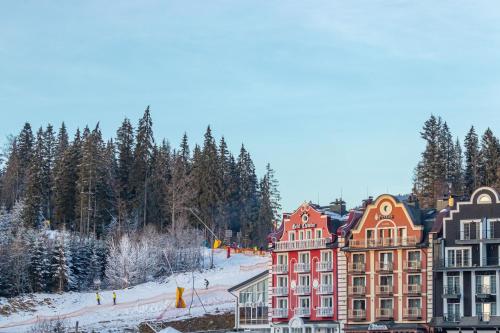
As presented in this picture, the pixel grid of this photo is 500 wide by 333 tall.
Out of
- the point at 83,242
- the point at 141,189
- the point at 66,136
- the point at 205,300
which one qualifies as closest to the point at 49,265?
the point at 83,242

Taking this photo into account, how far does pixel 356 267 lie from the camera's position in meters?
79.2

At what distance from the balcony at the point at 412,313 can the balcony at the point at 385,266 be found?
3467mm

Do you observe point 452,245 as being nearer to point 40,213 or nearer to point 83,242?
point 83,242

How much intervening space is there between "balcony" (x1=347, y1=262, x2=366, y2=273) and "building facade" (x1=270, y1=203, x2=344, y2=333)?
4.82 ft

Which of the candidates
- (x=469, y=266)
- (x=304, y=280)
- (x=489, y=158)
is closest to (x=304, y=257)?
(x=304, y=280)

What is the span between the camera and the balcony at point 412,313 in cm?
7462

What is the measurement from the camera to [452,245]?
74.1m

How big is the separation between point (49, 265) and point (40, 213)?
29.8 m

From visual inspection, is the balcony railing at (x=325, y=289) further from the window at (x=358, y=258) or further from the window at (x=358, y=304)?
the window at (x=358, y=258)

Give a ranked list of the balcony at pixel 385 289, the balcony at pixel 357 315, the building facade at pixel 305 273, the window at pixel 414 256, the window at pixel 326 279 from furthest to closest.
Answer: the window at pixel 326 279, the building facade at pixel 305 273, the balcony at pixel 357 315, the balcony at pixel 385 289, the window at pixel 414 256

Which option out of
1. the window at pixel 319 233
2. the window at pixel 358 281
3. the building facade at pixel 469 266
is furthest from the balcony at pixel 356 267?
the building facade at pixel 469 266

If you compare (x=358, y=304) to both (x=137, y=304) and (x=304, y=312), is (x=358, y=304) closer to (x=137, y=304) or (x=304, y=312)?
(x=304, y=312)

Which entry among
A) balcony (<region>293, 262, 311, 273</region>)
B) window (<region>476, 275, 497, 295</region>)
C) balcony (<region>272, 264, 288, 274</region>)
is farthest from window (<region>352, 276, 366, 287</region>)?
window (<region>476, 275, 497, 295</region>)

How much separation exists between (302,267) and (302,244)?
1845mm
